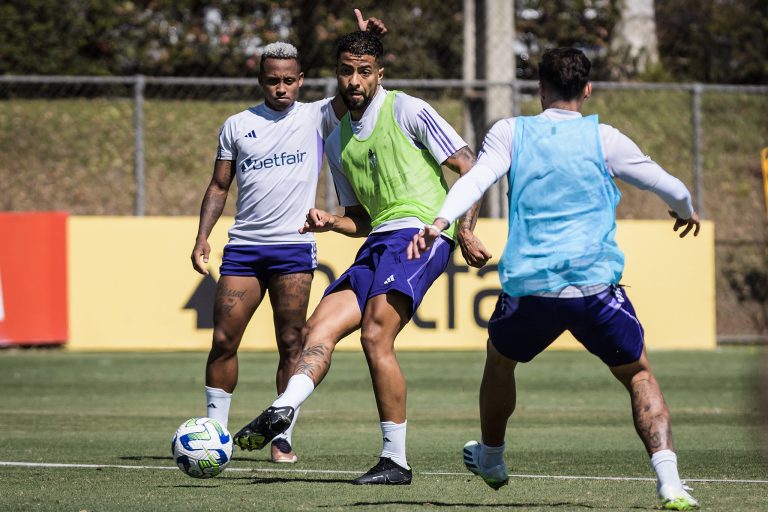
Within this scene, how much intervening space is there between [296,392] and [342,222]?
1.15 m

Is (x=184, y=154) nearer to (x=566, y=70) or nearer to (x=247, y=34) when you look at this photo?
(x=247, y=34)

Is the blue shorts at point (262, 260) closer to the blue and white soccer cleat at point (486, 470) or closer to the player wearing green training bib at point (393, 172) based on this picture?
the player wearing green training bib at point (393, 172)

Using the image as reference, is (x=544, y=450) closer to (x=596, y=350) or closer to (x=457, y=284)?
(x=596, y=350)

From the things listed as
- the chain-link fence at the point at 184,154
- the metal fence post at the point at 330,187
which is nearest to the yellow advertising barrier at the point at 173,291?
the metal fence post at the point at 330,187

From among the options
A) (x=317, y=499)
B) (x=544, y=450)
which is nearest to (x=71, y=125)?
(x=544, y=450)

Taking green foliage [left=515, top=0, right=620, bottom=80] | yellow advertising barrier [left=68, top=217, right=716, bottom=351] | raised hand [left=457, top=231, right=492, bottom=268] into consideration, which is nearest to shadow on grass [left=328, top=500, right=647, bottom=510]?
raised hand [left=457, top=231, right=492, bottom=268]

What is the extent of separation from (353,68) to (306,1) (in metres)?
16.3

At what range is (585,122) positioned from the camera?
20.2ft

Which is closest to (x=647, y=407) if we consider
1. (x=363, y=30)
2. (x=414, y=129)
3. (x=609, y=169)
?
(x=609, y=169)

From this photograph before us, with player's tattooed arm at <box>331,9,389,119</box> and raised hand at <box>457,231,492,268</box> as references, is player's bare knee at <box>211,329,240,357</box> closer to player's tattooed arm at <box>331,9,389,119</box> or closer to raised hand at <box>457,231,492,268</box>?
player's tattooed arm at <box>331,9,389,119</box>

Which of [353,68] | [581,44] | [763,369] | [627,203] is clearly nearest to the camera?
[763,369]

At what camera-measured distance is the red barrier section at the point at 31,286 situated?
1574 cm

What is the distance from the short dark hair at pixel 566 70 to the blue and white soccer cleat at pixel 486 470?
165 cm

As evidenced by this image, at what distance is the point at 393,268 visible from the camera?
714cm
